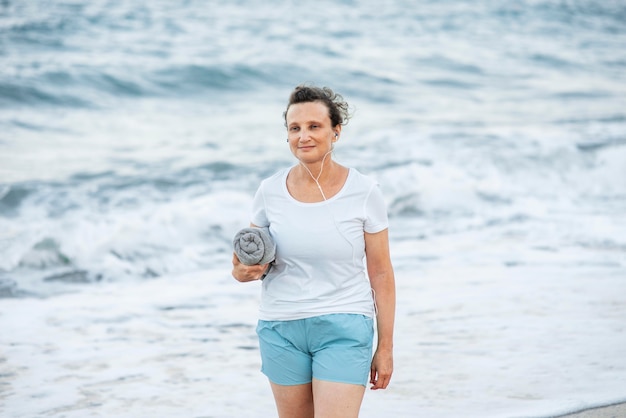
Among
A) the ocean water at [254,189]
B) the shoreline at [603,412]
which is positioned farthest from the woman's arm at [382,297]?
the shoreline at [603,412]

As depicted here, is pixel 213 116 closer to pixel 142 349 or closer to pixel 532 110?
pixel 532 110

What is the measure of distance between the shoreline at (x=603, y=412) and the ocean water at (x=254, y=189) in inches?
2.9

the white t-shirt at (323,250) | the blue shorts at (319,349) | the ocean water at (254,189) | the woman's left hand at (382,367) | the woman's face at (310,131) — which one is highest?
the woman's face at (310,131)

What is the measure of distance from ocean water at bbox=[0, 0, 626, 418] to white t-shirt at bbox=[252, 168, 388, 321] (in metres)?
1.84

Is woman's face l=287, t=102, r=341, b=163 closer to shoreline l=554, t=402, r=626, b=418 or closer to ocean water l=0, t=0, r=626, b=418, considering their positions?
ocean water l=0, t=0, r=626, b=418

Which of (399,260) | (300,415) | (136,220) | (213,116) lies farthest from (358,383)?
(213,116)

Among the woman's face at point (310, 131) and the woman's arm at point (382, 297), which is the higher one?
the woman's face at point (310, 131)

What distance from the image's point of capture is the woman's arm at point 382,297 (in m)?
3.20

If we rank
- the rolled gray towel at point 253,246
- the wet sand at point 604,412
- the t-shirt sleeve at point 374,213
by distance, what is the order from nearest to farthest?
the rolled gray towel at point 253,246
the t-shirt sleeve at point 374,213
the wet sand at point 604,412

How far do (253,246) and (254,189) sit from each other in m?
9.16

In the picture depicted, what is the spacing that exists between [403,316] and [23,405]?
2881mm

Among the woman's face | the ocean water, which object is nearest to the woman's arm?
the woman's face

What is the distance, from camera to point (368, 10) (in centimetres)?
2792

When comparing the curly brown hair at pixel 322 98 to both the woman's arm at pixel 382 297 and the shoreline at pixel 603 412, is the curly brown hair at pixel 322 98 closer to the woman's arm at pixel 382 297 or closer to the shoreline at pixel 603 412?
the woman's arm at pixel 382 297
